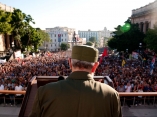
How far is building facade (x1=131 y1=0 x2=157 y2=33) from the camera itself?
47.7 meters

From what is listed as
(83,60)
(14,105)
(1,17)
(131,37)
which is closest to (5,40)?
(1,17)

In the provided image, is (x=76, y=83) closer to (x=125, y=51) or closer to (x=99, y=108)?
(x=99, y=108)

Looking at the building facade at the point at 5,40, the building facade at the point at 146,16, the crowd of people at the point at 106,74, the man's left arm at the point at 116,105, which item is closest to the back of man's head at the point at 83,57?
the man's left arm at the point at 116,105

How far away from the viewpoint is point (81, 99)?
176 centimetres

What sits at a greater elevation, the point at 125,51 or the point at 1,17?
the point at 1,17

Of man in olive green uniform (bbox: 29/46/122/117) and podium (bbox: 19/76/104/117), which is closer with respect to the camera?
man in olive green uniform (bbox: 29/46/122/117)

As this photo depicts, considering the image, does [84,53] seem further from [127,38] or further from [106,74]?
[127,38]

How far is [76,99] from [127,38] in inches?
1810

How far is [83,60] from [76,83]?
263 millimetres

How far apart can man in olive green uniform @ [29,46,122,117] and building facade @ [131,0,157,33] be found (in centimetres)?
4924

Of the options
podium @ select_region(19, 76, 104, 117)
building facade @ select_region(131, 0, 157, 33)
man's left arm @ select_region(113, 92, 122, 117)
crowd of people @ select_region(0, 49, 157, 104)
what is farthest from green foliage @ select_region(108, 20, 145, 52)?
man's left arm @ select_region(113, 92, 122, 117)

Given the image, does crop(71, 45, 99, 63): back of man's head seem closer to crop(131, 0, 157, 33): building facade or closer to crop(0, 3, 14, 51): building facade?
crop(131, 0, 157, 33): building facade

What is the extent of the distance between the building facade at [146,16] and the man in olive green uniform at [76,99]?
49.2 metres

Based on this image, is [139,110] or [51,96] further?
[139,110]
